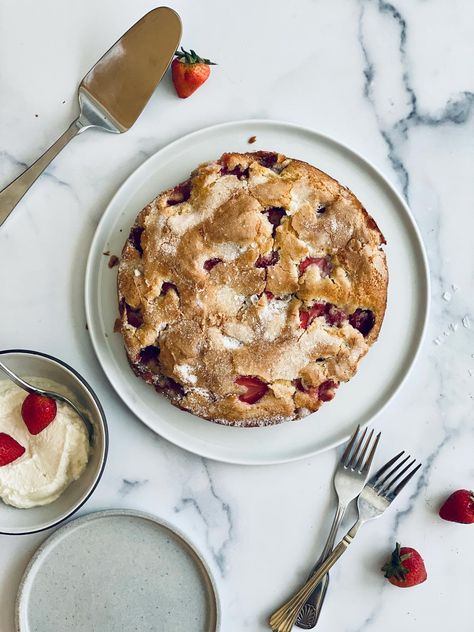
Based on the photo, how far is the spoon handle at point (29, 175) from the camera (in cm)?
220

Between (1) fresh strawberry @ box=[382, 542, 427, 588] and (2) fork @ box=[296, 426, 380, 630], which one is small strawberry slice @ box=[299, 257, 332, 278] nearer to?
(2) fork @ box=[296, 426, 380, 630]

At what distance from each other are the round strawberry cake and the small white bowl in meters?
0.22

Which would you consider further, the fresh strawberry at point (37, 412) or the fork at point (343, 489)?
the fork at point (343, 489)

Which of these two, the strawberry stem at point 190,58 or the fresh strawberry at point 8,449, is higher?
the strawberry stem at point 190,58

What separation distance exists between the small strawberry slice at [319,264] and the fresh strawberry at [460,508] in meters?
0.95

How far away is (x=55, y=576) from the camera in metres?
2.23

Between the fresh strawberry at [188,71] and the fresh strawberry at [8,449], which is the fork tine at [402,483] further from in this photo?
the fresh strawberry at [188,71]

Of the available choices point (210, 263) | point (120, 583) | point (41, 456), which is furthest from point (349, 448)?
point (41, 456)

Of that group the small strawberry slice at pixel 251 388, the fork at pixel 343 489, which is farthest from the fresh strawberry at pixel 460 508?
the small strawberry slice at pixel 251 388

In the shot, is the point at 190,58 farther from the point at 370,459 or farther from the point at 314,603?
the point at 314,603

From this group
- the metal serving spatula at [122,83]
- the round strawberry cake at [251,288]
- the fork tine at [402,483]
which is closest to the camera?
the round strawberry cake at [251,288]

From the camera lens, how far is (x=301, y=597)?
2.26 m

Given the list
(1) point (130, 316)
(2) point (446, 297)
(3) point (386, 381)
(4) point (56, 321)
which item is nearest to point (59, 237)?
(4) point (56, 321)

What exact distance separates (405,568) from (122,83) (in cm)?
191
